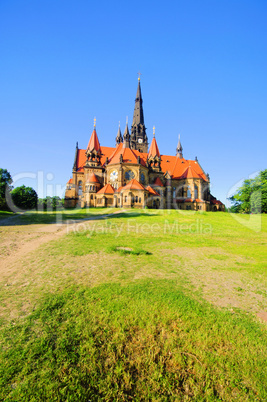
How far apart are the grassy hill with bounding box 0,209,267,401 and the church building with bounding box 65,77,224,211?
3426cm

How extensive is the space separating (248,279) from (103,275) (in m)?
5.48

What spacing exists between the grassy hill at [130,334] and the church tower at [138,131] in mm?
56362

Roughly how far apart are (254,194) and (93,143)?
40774 millimetres

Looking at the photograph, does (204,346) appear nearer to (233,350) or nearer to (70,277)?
(233,350)

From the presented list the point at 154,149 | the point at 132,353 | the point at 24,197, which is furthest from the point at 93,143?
the point at 132,353

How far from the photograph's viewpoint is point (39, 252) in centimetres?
1034

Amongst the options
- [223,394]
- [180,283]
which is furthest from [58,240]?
[223,394]

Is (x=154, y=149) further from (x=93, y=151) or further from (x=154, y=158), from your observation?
(x=93, y=151)

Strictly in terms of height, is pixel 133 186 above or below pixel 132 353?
above

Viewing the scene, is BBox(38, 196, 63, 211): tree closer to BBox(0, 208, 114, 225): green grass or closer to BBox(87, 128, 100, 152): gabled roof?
BBox(87, 128, 100, 152): gabled roof

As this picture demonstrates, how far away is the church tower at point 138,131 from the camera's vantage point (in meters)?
61.6

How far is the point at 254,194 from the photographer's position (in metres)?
49.8

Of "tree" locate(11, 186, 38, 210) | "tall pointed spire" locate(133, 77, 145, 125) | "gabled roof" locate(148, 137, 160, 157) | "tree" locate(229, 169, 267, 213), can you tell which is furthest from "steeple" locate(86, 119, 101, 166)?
"tree" locate(229, 169, 267, 213)

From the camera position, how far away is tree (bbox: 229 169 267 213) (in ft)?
157
